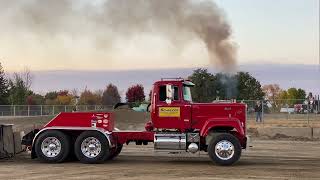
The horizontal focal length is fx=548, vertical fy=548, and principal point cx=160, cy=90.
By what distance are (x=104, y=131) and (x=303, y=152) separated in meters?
8.73

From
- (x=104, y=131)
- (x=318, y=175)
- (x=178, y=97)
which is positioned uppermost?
(x=178, y=97)

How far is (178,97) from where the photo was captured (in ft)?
54.7

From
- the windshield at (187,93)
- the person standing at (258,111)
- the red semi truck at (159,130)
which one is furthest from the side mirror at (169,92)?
the person standing at (258,111)

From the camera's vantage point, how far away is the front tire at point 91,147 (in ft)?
53.6

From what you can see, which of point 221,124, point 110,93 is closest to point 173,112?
point 221,124

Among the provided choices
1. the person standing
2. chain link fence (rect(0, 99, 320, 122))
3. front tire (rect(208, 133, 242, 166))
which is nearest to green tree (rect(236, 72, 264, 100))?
chain link fence (rect(0, 99, 320, 122))

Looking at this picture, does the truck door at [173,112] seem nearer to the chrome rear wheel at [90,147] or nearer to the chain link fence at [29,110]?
the chrome rear wheel at [90,147]

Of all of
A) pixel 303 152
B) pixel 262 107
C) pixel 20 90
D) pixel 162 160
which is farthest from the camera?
pixel 20 90

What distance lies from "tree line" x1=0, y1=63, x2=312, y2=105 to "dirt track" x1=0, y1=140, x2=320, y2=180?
2.54 m

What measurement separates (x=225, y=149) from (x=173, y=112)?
1968 millimetres

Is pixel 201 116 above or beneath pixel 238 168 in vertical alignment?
above

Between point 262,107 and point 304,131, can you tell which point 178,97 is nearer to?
point 304,131

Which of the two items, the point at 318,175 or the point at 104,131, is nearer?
the point at 318,175

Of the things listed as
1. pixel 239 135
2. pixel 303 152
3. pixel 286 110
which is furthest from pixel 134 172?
pixel 286 110
